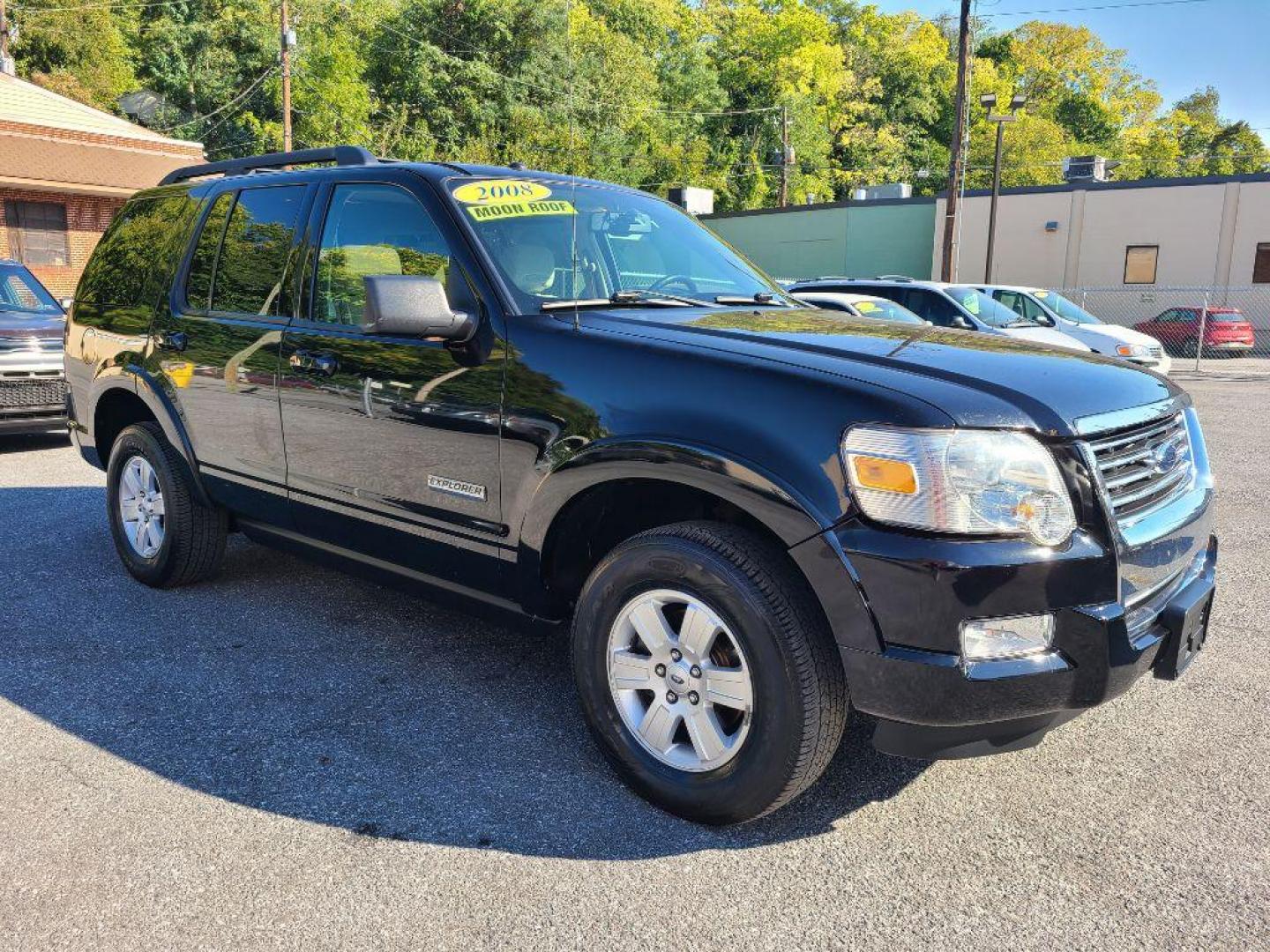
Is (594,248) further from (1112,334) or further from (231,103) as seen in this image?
(231,103)

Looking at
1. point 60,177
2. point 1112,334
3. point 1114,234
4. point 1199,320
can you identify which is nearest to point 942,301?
point 1112,334

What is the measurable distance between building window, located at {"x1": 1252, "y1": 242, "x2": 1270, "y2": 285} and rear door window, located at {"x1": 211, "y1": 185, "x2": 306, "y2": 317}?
1315 inches

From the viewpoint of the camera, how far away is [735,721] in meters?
2.80

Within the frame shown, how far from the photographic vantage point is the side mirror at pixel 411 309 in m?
3.04

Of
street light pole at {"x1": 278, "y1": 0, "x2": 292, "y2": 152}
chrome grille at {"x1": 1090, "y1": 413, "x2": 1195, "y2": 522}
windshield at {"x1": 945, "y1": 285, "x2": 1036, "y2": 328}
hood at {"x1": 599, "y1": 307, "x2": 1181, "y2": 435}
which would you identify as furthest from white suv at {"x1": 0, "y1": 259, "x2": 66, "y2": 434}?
street light pole at {"x1": 278, "y1": 0, "x2": 292, "y2": 152}

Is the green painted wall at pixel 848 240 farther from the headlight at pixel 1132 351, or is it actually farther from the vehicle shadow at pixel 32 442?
the vehicle shadow at pixel 32 442

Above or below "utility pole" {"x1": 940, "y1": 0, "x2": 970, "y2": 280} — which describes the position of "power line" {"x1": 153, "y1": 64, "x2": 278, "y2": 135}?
above

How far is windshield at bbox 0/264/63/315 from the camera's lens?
31.3 feet

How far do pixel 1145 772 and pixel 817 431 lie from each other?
1656mm

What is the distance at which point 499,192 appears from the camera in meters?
3.62

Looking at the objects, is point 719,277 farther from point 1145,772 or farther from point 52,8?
point 52,8

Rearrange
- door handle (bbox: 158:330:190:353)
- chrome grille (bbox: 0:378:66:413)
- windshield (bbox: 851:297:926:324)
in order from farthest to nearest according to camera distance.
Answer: windshield (bbox: 851:297:926:324) < chrome grille (bbox: 0:378:66:413) < door handle (bbox: 158:330:190:353)

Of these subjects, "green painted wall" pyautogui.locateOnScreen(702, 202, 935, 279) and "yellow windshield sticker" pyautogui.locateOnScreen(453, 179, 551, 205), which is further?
"green painted wall" pyautogui.locateOnScreen(702, 202, 935, 279)

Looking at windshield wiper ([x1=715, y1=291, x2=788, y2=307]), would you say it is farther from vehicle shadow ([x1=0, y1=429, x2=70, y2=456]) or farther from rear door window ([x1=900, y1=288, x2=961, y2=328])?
rear door window ([x1=900, y1=288, x2=961, y2=328])
